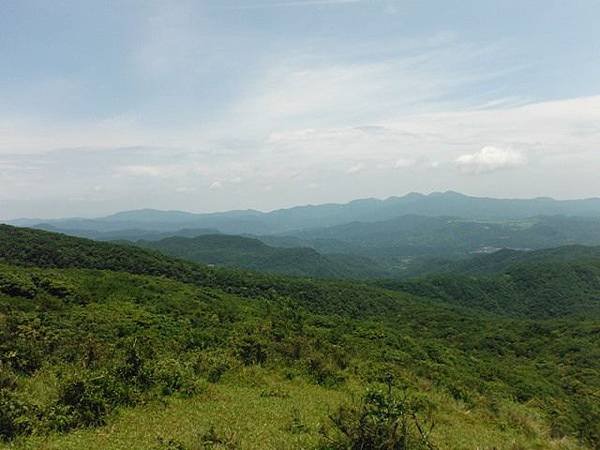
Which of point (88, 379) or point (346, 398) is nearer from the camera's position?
point (88, 379)

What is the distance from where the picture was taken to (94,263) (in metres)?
80.2

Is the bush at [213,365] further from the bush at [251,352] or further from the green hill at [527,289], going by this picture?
the green hill at [527,289]

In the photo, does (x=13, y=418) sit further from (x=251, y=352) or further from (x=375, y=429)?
(x=251, y=352)

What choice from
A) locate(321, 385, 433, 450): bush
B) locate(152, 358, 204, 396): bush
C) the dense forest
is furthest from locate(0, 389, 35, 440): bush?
locate(321, 385, 433, 450): bush

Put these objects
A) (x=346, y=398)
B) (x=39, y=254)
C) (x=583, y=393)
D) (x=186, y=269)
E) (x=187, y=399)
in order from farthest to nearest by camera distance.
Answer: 1. (x=186, y=269)
2. (x=39, y=254)
3. (x=583, y=393)
4. (x=346, y=398)
5. (x=187, y=399)

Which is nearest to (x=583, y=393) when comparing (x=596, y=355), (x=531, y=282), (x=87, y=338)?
(x=596, y=355)

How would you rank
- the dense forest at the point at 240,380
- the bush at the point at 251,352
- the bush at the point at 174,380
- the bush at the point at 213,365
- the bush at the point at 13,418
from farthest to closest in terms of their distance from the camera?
the bush at the point at 251,352 < the bush at the point at 213,365 < the bush at the point at 174,380 < the dense forest at the point at 240,380 < the bush at the point at 13,418

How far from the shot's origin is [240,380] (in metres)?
19.7

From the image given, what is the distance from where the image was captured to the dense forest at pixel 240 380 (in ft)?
39.3

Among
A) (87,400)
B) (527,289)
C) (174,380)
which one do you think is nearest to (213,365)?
(174,380)

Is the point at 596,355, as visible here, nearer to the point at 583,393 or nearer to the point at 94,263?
the point at 583,393

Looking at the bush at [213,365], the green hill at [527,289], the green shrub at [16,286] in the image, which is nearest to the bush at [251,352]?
the bush at [213,365]

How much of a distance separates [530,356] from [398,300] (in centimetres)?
4169

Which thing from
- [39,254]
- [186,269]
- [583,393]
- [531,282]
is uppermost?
[39,254]
